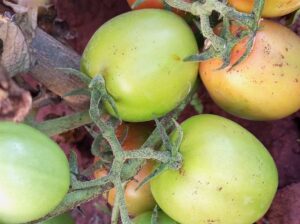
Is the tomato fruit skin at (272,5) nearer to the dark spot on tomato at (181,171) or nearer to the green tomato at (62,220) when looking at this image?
the dark spot on tomato at (181,171)

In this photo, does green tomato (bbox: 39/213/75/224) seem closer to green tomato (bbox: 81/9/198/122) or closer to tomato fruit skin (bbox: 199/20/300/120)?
green tomato (bbox: 81/9/198/122)

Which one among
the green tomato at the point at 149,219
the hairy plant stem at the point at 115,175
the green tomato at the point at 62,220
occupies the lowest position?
the green tomato at the point at 62,220

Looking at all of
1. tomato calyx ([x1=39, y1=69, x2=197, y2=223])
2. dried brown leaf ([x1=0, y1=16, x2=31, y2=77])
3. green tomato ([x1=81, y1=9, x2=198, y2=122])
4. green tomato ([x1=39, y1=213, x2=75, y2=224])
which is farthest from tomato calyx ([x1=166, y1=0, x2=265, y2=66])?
green tomato ([x1=39, y1=213, x2=75, y2=224])

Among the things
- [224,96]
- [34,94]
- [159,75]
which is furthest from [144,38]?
[34,94]

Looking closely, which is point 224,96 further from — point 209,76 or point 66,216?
point 66,216

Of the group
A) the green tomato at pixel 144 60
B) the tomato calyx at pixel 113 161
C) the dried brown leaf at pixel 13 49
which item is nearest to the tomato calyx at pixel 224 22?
the green tomato at pixel 144 60

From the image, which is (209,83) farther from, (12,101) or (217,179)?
(12,101)
